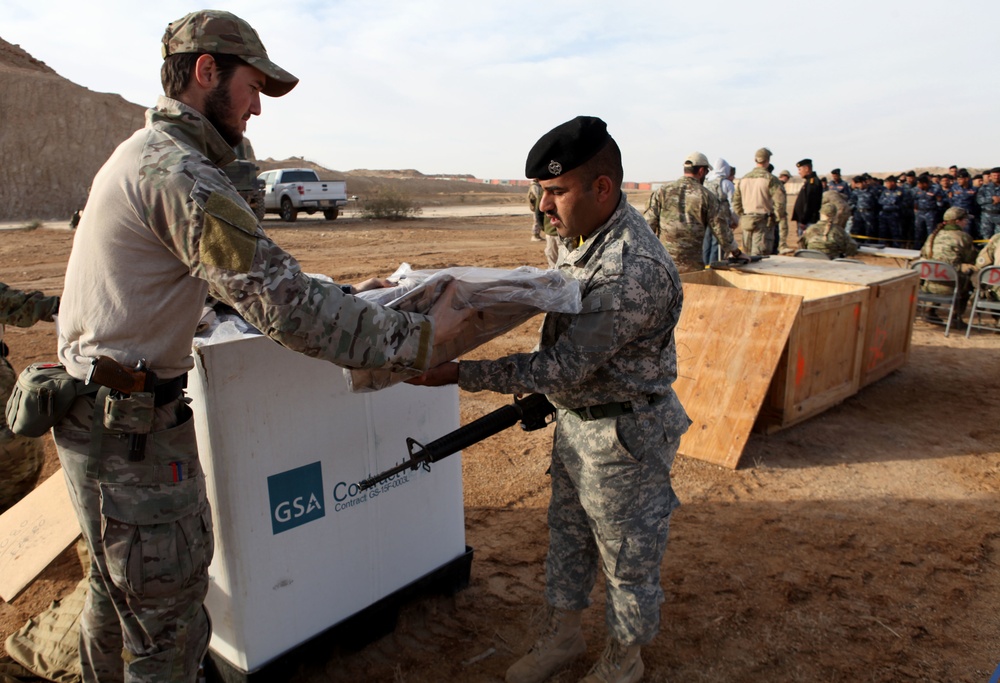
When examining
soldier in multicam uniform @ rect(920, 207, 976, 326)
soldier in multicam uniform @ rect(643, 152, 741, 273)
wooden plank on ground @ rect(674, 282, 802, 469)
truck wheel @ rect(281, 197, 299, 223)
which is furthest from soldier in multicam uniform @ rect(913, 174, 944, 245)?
truck wheel @ rect(281, 197, 299, 223)

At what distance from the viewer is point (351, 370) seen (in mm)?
2184

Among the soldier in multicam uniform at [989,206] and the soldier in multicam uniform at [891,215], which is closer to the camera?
the soldier in multicam uniform at [989,206]

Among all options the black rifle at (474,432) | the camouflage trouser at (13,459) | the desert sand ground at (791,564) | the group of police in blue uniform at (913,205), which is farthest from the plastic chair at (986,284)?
the camouflage trouser at (13,459)

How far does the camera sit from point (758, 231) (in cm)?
1056

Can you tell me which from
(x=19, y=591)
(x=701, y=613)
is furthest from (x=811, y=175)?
(x=19, y=591)

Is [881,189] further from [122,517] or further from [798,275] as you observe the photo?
[122,517]

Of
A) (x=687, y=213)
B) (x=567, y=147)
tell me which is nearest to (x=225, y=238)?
(x=567, y=147)

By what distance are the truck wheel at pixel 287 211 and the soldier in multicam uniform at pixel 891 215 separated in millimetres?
15624

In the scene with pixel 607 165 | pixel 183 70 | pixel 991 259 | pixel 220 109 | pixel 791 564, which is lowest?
pixel 791 564

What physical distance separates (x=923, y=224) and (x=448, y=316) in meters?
14.8

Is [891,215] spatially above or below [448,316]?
below

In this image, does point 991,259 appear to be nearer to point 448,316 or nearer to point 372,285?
point 448,316

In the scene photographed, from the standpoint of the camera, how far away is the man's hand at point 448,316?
214 cm

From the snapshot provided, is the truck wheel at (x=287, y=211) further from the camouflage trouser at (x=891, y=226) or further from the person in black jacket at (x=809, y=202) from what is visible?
the camouflage trouser at (x=891, y=226)
